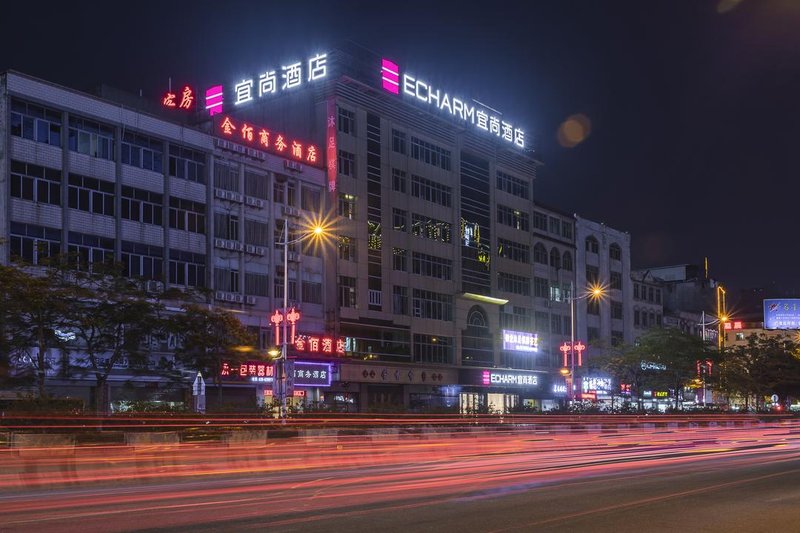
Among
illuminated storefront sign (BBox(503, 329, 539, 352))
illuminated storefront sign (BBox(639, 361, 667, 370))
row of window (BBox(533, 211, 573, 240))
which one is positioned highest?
row of window (BBox(533, 211, 573, 240))

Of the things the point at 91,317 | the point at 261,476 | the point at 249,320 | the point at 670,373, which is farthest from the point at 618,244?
the point at 261,476

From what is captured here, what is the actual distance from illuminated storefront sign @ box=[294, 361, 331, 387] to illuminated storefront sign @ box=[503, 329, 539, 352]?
21129 mm

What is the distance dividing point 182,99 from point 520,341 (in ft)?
111

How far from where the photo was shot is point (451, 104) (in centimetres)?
7231

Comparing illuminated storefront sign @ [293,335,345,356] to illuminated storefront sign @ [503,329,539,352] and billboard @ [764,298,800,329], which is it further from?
billboard @ [764,298,800,329]

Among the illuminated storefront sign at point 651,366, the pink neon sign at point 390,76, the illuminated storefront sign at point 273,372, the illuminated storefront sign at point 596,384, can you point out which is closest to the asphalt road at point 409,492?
the illuminated storefront sign at point 273,372

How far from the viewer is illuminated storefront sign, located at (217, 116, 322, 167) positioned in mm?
55375

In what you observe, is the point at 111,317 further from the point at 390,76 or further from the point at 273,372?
the point at 390,76

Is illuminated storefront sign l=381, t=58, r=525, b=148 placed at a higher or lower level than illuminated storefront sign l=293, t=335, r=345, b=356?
higher

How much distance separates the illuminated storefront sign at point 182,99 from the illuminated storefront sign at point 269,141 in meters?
8.35

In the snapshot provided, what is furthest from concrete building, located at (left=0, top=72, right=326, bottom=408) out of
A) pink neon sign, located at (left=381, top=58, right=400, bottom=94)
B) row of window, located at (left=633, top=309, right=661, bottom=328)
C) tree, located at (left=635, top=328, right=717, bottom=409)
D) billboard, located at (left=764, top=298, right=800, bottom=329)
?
row of window, located at (left=633, top=309, right=661, bottom=328)

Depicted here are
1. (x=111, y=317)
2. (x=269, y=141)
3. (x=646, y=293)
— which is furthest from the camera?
(x=646, y=293)

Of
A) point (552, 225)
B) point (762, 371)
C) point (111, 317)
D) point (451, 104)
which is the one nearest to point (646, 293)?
point (762, 371)

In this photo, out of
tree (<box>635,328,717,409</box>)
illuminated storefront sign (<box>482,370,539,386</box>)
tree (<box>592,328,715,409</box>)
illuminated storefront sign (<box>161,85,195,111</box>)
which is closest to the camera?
illuminated storefront sign (<box>161,85,195,111</box>)
